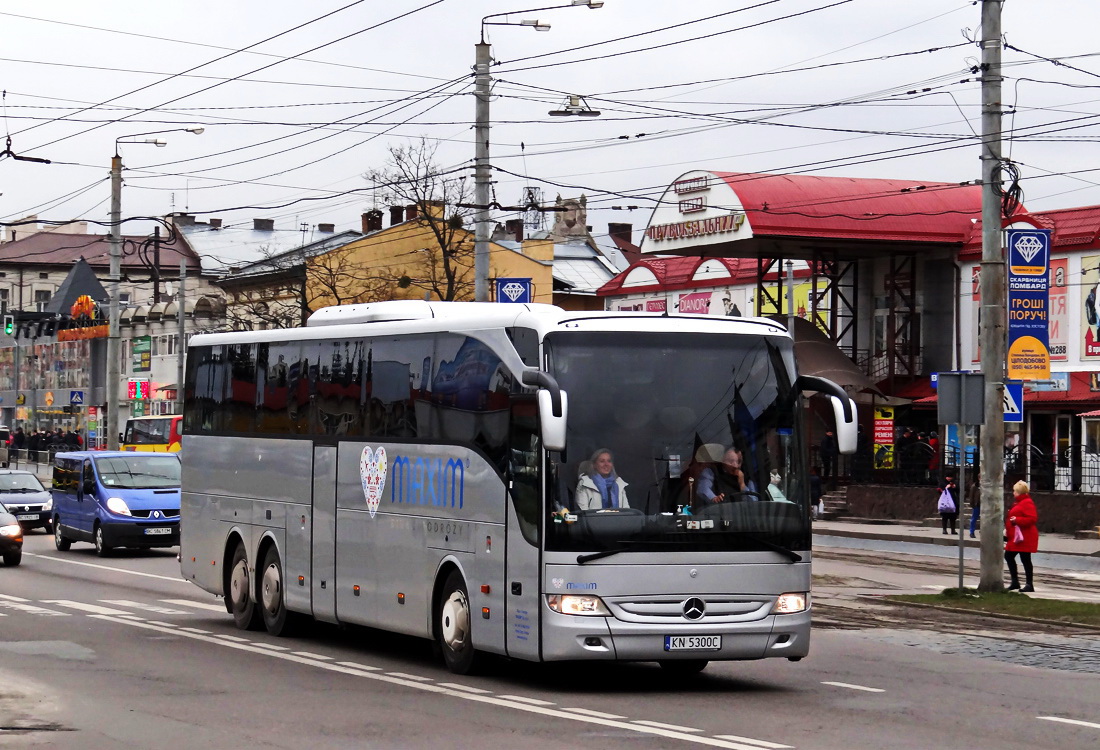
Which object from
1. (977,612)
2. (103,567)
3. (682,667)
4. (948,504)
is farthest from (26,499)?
(682,667)

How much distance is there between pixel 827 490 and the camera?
170ft

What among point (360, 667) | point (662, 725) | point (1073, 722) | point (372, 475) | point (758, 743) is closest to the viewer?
point (758, 743)

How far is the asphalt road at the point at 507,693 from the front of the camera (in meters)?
11.1

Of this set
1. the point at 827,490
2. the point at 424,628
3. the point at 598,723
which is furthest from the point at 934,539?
the point at 598,723

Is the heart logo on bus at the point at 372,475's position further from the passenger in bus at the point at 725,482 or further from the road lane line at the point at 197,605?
the road lane line at the point at 197,605

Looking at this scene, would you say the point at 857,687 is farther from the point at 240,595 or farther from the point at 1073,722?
the point at 240,595

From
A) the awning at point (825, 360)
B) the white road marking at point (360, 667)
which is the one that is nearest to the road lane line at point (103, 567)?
the white road marking at point (360, 667)

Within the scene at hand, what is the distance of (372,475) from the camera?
52.5 ft

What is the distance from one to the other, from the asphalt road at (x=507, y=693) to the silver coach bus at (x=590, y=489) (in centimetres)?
50

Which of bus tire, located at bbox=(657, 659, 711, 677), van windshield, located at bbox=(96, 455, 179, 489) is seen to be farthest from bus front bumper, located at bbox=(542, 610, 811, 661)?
van windshield, located at bbox=(96, 455, 179, 489)

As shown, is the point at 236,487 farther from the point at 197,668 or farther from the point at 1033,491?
the point at 1033,491

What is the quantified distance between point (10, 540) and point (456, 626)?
1598 cm

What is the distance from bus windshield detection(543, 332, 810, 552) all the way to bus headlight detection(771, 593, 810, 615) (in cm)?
37

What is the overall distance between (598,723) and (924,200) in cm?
4372
